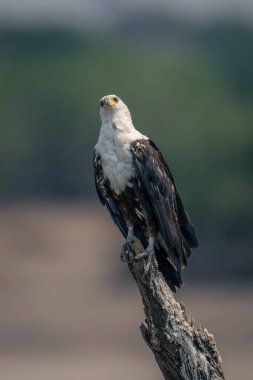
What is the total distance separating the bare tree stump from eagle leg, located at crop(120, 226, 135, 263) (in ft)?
2.62

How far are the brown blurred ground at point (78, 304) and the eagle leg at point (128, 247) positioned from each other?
10.4 metres

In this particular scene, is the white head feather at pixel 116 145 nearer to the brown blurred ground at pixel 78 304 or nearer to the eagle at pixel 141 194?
the eagle at pixel 141 194

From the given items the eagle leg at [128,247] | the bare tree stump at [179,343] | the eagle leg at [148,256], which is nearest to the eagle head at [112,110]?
the eagle leg at [128,247]

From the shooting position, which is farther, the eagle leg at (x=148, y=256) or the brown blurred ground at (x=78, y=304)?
the brown blurred ground at (x=78, y=304)

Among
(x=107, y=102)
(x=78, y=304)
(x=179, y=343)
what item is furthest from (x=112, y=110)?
(x=78, y=304)

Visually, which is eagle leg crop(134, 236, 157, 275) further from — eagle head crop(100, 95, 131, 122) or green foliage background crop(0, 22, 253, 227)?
green foliage background crop(0, 22, 253, 227)

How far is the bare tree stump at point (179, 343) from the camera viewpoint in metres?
9.03

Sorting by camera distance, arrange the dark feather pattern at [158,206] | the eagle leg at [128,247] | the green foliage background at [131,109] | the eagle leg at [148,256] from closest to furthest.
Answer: the eagle leg at [148,256]
the eagle leg at [128,247]
the dark feather pattern at [158,206]
the green foliage background at [131,109]

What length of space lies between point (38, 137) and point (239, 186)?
6.10m

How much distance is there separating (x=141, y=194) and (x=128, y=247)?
0.49 m

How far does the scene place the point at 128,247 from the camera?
1017cm

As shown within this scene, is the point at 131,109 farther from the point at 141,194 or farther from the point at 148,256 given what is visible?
the point at 148,256

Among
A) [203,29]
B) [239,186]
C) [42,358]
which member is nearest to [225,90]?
[239,186]

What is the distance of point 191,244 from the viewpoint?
10.3 metres
